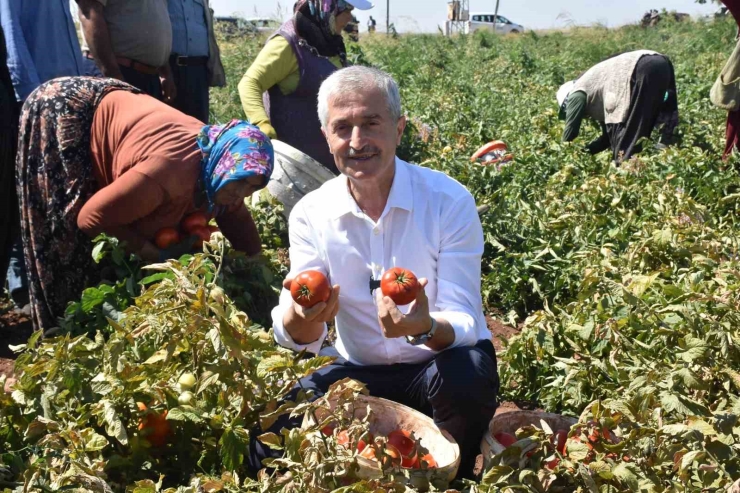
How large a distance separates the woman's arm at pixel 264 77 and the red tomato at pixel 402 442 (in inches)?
99.5

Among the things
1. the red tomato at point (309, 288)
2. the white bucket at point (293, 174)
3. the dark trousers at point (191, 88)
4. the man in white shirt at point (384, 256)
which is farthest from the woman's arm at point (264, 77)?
the red tomato at point (309, 288)

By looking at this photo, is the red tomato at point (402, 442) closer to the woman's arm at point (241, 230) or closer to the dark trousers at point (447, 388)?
the dark trousers at point (447, 388)

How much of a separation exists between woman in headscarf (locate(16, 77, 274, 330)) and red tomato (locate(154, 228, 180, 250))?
0.02 metres

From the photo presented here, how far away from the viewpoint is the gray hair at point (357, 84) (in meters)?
2.15

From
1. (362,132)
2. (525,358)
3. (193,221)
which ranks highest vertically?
(362,132)

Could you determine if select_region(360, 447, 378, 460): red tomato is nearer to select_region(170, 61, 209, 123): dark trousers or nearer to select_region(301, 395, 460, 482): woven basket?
select_region(301, 395, 460, 482): woven basket

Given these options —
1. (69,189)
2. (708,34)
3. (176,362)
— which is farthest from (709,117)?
(708,34)

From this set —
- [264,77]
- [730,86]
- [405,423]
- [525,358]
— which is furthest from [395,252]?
[730,86]

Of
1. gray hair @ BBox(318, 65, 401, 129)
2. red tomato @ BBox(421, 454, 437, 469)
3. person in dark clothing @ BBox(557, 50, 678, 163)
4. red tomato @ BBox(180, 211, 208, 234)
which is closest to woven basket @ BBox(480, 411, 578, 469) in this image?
red tomato @ BBox(421, 454, 437, 469)

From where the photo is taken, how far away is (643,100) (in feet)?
18.7

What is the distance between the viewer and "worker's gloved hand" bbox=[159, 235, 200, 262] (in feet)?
10.5

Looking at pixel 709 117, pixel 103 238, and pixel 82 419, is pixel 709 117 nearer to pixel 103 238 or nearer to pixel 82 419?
pixel 103 238

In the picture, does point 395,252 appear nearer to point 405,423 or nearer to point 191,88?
point 405,423

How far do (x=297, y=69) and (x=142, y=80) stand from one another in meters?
0.77
